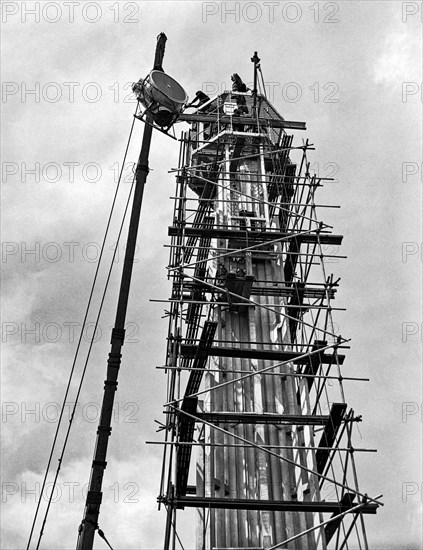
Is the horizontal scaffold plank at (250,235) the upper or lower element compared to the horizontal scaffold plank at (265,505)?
upper

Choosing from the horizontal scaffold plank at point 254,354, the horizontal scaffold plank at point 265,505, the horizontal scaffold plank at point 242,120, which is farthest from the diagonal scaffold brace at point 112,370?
the horizontal scaffold plank at point 242,120

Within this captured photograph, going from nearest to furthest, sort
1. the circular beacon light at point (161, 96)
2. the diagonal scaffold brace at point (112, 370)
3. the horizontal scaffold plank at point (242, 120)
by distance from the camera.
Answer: the diagonal scaffold brace at point (112, 370) → the circular beacon light at point (161, 96) → the horizontal scaffold plank at point (242, 120)

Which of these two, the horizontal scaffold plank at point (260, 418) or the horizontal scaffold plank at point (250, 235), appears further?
the horizontal scaffold plank at point (250, 235)

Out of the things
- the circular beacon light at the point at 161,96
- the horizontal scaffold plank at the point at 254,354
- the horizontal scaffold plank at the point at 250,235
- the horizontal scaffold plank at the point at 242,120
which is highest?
the horizontal scaffold plank at the point at 242,120

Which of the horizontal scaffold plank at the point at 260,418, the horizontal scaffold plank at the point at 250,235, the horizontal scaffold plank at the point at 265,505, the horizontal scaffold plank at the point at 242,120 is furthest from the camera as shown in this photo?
the horizontal scaffold plank at the point at 242,120

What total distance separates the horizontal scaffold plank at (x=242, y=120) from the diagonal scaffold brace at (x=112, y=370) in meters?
9.48

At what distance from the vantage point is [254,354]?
1691 centimetres

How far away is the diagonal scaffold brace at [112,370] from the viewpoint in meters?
10.5

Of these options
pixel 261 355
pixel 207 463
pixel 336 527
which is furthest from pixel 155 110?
pixel 336 527

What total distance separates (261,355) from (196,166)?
818 cm

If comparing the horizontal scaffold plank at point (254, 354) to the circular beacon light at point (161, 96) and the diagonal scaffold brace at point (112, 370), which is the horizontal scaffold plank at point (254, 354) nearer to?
the diagonal scaffold brace at point (112, 370)

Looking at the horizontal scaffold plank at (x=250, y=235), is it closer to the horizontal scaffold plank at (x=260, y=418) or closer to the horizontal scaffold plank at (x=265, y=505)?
the horizontal scaffold plank at (x=260, y=418)

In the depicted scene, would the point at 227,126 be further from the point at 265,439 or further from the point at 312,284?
the point at 265,439

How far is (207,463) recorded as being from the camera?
16203mm
